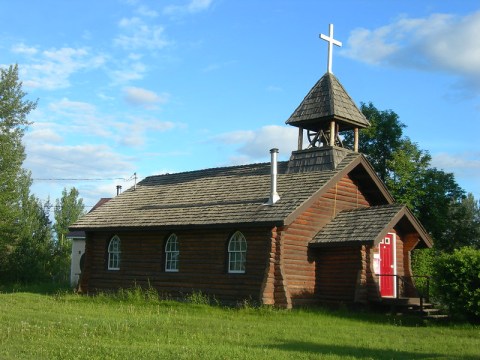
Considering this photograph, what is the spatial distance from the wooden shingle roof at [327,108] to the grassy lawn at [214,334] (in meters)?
8.71

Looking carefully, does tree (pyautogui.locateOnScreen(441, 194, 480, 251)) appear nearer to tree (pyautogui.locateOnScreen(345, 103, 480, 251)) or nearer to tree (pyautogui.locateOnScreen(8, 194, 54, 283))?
tree (pyautogui.locateOnScreen(345, 103, 480, 251))

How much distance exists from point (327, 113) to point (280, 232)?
619cm

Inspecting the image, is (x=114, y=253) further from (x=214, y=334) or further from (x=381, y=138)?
(x=381, y=138)

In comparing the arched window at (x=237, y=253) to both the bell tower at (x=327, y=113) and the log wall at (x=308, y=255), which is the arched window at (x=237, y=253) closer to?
the log wall at (x=308, y=255)

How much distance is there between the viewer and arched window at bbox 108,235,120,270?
1154 inches

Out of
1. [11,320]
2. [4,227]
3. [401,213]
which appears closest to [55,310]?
[11,320]

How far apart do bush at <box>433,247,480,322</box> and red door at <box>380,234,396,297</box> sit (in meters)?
4.45

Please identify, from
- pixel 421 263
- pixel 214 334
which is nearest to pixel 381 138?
pixel 421 263

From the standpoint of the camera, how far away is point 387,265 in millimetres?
25266

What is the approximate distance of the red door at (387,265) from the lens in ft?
81.9

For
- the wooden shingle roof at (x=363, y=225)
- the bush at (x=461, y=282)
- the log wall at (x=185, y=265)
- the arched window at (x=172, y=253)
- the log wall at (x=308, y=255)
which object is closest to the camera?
the bush at (x=461, y=282)

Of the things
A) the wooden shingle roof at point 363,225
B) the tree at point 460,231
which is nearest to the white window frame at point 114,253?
the wooden shingle roof at point 363,225

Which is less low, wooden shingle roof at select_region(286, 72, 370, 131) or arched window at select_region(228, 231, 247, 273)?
wooden shingle roof at select_region(286, 72, 370, 131)

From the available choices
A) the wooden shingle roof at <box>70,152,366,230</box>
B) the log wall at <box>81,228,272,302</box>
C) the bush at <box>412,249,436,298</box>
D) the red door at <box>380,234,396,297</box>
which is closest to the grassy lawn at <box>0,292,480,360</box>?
the log wall at <box>81,228,272,302</box>
